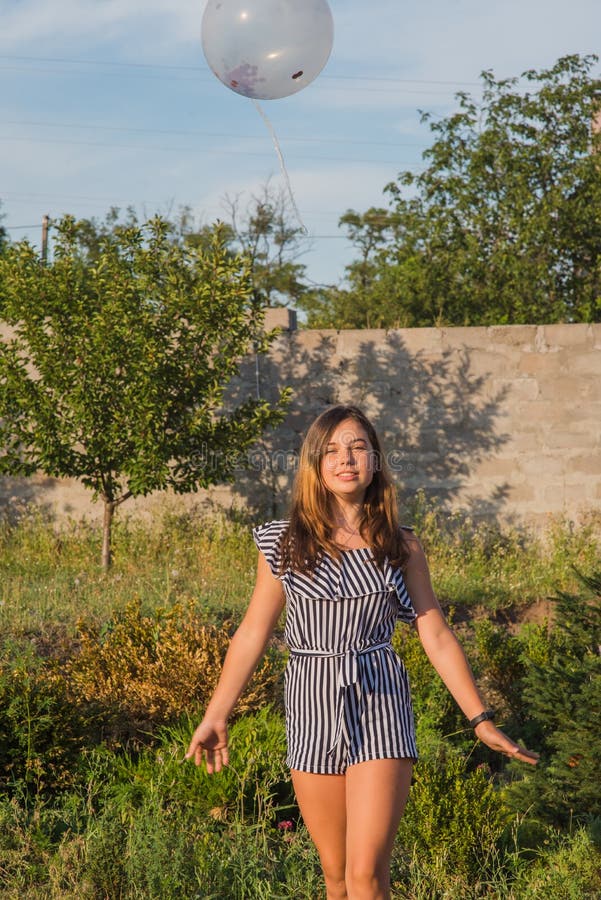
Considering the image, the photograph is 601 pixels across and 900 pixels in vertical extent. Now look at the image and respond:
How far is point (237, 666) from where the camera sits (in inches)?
112

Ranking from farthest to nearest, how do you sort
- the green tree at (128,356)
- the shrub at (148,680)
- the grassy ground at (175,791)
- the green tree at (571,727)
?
the green tree at (128,356) < the shrub at (148,680) < the green tree at (571,727) < the grassy ground at (175,791)

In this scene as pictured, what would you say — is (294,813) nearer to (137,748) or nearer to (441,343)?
(137,748)

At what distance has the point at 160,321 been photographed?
8367 mm

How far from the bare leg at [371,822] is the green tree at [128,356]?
18.5 ft

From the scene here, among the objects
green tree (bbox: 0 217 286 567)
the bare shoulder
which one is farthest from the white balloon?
the bare shoulder

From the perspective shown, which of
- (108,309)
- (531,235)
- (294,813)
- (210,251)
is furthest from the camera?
(531,235)

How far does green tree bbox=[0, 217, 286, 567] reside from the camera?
26.6 feet

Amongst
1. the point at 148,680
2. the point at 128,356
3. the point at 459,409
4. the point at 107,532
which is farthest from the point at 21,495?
the point at 148,680

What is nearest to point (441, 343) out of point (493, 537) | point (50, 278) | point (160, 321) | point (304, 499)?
point (493, 537)

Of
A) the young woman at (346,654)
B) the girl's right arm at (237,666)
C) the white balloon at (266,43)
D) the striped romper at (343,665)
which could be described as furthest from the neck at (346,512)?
the white balloon at (266,43)

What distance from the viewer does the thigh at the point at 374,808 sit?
8.34 feet

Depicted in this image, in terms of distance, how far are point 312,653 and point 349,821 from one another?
0.45 m

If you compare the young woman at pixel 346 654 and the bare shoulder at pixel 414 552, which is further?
the bare shoulder at pixel 414 552

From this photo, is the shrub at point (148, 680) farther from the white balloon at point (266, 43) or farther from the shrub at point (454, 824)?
the white balloon at point (266, 43)
